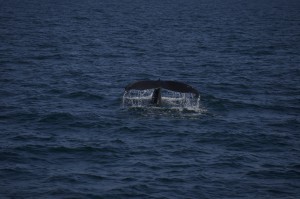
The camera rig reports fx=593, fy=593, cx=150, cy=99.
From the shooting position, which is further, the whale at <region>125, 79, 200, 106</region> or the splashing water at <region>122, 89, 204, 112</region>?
the splashing water at <region>122, 89, 204, 112</region>

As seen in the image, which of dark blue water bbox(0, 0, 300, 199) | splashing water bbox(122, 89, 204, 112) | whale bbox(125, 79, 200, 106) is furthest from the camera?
splashing water bbox(122, 89, 204, 112)

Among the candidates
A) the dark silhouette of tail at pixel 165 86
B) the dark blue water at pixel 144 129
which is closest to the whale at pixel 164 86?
the dark silhouette of tail at pixel 165 86

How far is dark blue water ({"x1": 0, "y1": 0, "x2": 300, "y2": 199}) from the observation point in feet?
58.9

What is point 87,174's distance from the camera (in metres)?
18.5

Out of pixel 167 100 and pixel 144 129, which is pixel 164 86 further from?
pixel 167 100

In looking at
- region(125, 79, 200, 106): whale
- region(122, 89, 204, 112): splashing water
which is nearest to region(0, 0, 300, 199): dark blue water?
region(122, 89, 204, 112): splashing water

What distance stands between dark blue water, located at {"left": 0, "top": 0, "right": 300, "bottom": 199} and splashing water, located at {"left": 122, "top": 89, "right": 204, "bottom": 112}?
453mm

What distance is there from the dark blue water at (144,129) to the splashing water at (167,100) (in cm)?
45

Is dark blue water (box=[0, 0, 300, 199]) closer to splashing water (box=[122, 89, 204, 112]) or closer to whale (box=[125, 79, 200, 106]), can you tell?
splashing water (box=[122, 89, 204, 112])

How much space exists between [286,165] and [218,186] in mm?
3258

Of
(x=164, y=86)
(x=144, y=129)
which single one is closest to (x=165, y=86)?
(x=164, y=86)

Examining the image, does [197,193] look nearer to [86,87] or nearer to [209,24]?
[86,87]

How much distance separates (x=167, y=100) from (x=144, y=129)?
420 cm

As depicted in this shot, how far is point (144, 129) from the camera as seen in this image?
906 inches
